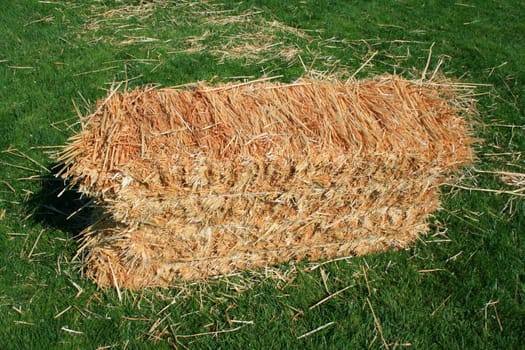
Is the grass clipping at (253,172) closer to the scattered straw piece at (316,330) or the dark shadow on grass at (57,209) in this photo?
the dark shadow on grass at (57,209)

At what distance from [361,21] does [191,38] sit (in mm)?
3281

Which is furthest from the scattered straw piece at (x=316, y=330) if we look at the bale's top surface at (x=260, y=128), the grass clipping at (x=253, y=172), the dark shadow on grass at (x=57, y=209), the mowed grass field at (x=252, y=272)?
the dark shadow on grass at (x=57, y=209)

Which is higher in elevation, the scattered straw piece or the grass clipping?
the grass clipping

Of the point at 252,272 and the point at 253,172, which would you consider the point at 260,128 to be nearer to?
the point at 253,172

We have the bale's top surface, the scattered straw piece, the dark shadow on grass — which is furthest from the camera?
the dark shadow on grass

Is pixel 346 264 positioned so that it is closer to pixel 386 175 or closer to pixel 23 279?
pixel 386 175

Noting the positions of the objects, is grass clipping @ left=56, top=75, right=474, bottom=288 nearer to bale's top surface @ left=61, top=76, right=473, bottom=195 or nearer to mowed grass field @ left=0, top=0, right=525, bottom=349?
bale's top surface @ left=61, top=76, right=473, bottom=195

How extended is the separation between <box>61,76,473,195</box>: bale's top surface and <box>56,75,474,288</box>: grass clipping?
1cm

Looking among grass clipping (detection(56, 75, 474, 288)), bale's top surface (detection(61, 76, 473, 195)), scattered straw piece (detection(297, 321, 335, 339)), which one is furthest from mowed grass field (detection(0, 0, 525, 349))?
bale's top surface (detection(61, 76, 473, 195))

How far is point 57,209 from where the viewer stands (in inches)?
198

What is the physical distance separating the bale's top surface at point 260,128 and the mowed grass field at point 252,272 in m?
0.59

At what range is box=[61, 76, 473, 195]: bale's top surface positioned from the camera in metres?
3.77

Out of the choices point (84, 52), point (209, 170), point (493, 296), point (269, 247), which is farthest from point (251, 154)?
point (84, 52)

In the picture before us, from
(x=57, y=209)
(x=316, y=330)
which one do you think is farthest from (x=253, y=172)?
(x=57, y=209)
